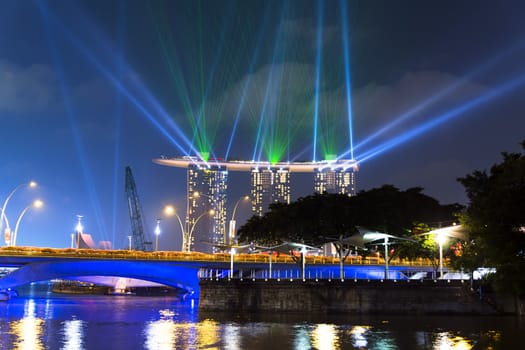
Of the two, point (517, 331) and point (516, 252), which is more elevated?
point (516, 252)

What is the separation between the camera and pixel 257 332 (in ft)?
143

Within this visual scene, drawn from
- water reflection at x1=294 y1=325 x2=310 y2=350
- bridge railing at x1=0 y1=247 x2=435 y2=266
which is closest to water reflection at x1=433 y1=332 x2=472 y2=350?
water reflection at x1=294 y1=325 x2=310 y2=350

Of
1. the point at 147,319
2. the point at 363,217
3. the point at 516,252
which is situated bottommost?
the point at 147,319

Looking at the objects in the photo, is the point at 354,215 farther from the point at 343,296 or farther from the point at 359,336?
the point at 359,336

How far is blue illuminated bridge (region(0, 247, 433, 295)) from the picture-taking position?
89.1 metres

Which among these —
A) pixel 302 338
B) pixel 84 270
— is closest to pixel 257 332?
pixel 302 338

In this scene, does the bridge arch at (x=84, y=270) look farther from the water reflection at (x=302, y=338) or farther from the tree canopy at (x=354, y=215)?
the water reflection at (x=302, y=338)

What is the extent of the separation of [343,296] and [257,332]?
2044 cm

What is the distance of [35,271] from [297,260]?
3822cm

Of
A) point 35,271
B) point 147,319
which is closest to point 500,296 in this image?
point 147,319

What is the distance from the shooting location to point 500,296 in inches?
2291

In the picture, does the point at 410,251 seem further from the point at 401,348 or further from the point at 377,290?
the point at 401,348

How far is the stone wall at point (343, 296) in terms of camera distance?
59.7 meters

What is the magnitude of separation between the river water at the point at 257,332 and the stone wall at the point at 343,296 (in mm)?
2440
